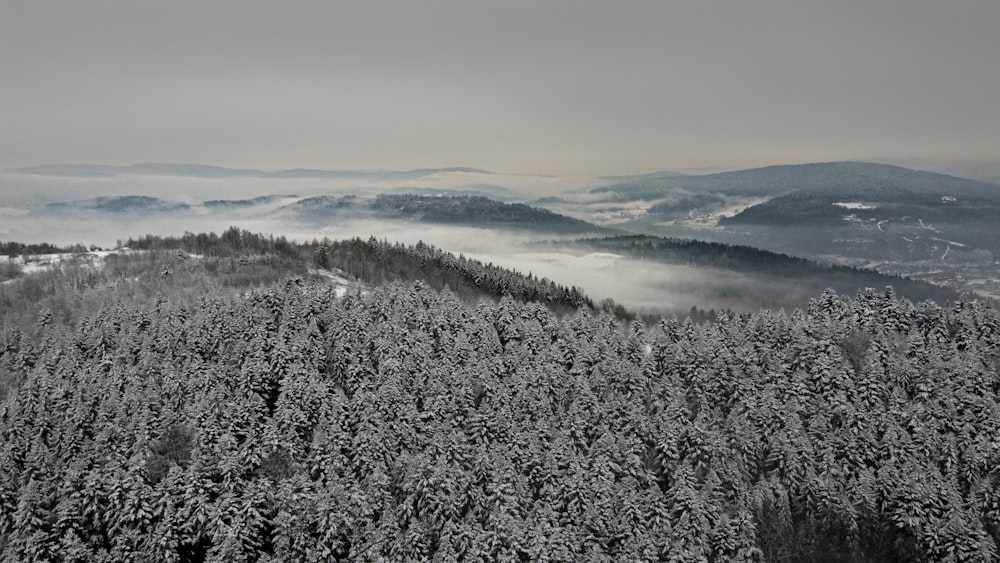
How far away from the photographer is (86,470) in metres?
76.1

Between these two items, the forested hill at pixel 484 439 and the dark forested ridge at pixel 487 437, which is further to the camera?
the dark forested ridge at pixel 487 437

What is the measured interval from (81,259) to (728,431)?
19181 centimetres

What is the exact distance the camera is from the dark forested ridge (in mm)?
68062

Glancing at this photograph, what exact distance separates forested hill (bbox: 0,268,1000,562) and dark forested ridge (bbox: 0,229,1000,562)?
35 centimetres

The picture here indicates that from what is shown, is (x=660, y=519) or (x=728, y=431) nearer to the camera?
(x=660, y=519)

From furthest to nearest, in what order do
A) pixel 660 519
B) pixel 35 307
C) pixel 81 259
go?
pixel 81 259 → pixel 35 307 → pixel 660 519

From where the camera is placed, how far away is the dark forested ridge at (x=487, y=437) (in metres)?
68.1

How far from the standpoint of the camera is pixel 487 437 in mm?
82000

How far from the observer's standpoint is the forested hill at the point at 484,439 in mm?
67938

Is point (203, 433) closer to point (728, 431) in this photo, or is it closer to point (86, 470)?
point (86, 470)

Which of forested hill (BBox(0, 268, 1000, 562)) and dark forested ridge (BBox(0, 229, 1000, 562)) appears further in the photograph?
dark forested ridge (BBox(0, 229, 1000, 562))

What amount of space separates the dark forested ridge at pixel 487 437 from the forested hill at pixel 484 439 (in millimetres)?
351

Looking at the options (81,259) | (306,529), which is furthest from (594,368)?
(81,259)

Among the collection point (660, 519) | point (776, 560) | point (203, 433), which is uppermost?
point (203, 433)
